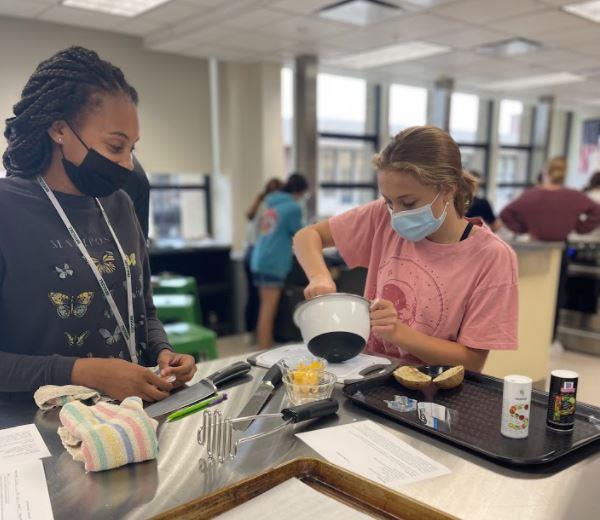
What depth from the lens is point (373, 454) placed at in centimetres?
83

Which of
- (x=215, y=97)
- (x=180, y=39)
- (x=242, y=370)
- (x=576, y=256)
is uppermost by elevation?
(x=180, y=39)

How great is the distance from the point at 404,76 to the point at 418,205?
5.08 m

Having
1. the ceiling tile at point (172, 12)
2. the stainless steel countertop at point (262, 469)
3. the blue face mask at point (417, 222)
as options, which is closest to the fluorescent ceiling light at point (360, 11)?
the ceiling tile at point (172, 12)

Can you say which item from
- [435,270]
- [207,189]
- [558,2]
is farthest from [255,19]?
[435,270]

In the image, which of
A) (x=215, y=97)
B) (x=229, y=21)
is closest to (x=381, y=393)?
(x=229, y=21)

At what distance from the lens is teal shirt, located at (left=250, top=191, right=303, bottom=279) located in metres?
3.79

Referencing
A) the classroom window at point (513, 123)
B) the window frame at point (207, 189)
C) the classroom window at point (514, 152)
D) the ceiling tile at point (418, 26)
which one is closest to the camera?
the ceiling tile at point (418, 26)

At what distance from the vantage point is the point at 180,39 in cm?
399

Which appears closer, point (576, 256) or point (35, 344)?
point (35, 344)

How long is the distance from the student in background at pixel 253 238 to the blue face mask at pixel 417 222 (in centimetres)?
271

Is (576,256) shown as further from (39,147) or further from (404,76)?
(39,147)

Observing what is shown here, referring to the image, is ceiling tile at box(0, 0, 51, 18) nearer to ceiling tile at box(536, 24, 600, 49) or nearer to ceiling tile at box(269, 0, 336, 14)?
ceiling tile at box(269, 0, 336, 14)

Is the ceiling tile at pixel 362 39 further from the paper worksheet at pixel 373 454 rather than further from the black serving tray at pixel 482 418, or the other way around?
the paper worksheet at pixel 373 454

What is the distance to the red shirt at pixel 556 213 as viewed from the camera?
3744 millimetres
